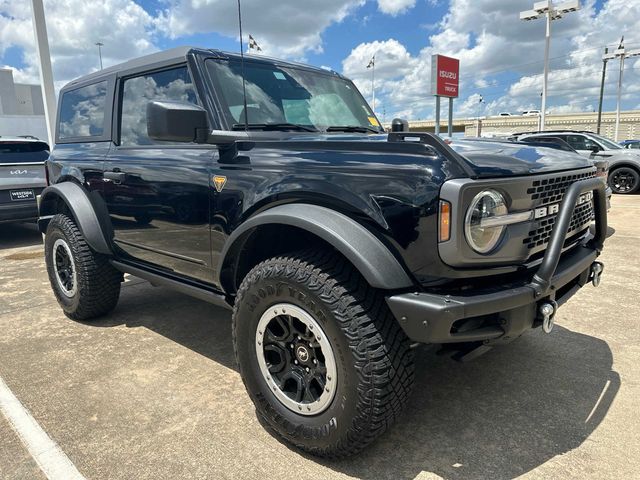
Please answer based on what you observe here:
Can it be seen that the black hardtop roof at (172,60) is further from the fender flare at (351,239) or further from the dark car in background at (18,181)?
the dark car in background at (18,181)

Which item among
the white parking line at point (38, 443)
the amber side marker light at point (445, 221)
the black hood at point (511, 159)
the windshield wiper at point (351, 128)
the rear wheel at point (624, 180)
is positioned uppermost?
the windshield wiper at point (351, 128)

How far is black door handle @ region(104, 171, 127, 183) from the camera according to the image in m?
3.44

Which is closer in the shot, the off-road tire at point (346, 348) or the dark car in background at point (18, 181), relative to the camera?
the off-road tire at point (346, 348)

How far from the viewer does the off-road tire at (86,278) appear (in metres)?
3.90

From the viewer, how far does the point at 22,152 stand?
8.17 meters

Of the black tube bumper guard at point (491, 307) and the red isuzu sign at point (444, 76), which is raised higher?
the red isuzu sign at point (444, 76)

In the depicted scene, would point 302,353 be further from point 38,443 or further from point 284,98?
point 284,98

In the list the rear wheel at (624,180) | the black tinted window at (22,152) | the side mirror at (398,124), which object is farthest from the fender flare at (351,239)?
the rear wheel at (624,180)

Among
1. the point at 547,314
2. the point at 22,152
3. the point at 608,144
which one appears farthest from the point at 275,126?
the point at 608,144

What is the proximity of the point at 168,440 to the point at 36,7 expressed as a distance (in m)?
10.7

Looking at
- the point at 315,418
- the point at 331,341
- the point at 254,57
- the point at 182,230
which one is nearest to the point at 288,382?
the point at 315,418

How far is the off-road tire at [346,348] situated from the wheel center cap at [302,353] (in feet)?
0.73

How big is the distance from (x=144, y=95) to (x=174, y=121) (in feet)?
4.20

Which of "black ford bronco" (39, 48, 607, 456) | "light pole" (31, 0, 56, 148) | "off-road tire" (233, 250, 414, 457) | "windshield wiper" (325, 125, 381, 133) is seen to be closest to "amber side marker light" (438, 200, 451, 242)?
"black ford bronco" (39, 48, 607, 456)
